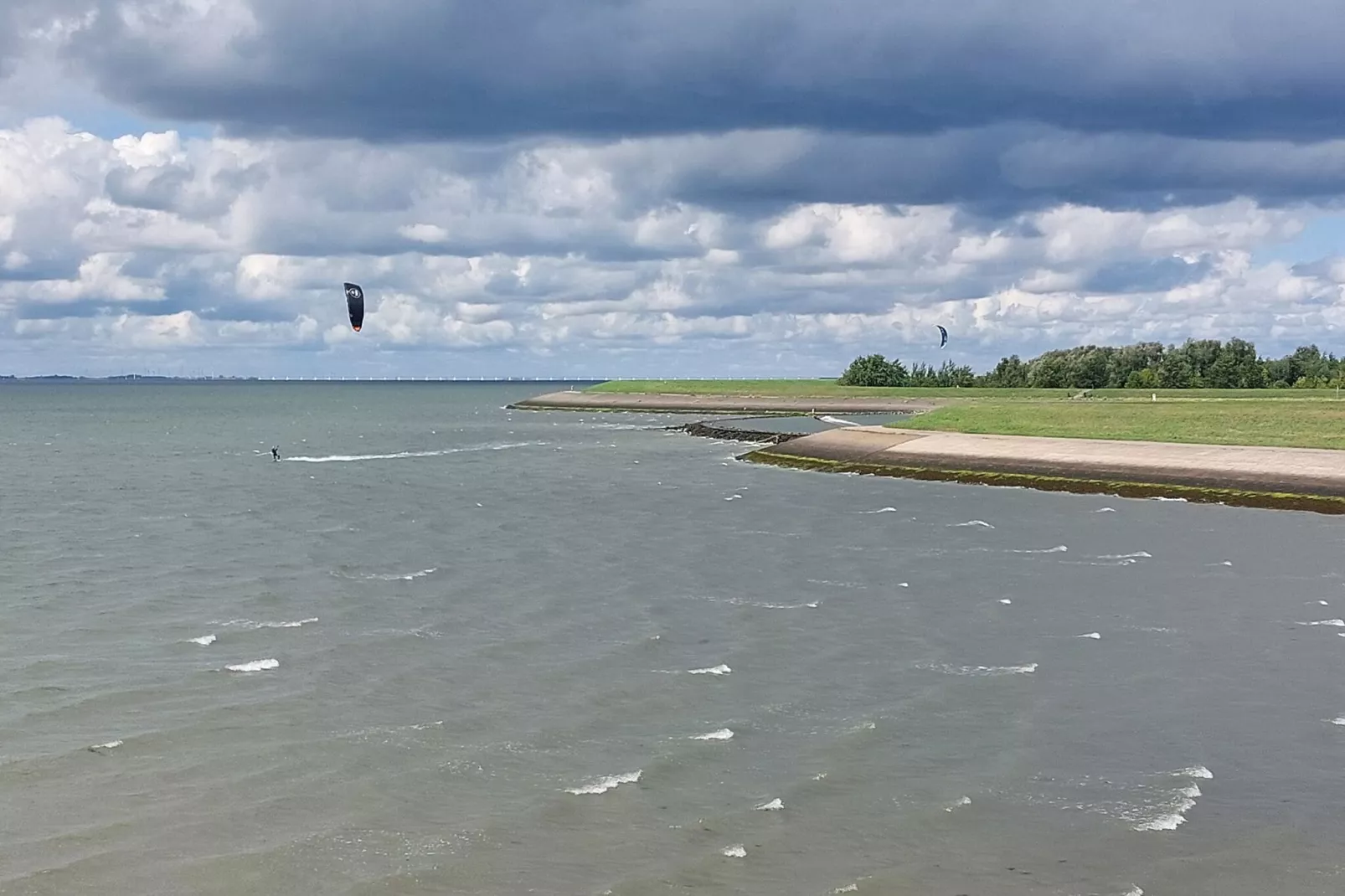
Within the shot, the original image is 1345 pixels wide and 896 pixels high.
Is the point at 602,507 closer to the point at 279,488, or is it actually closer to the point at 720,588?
the point at 279,488

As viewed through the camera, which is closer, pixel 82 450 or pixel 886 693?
pixel 886 693

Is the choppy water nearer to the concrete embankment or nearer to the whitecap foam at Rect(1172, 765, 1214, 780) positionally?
the whitecap foam at Rect(1172, 765, 1214, 780)

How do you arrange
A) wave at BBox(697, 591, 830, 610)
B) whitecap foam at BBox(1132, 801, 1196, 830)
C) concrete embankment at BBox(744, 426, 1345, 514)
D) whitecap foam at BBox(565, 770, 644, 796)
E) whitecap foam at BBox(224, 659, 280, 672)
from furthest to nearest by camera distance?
concrete embankment at BBox(744, 426, 1345, 514), wave at BBox(697, 591, 830, 610), whitecap foam at BBox(224, 659, 280, 672), whitecap foam at BBox(565, 770, 644, 796), whitecap foam at BBox(1132, 801, 1196, 830)

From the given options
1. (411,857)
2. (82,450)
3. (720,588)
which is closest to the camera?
(411,857)

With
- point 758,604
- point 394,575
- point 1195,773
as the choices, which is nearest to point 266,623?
point 394,575

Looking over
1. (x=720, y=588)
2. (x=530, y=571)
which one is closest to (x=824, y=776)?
(x=720, y=588)

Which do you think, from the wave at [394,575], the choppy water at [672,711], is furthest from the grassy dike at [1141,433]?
the wave at [394,575]

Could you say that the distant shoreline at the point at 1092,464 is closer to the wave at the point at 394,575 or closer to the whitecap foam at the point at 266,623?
the wave at the point at 394,575

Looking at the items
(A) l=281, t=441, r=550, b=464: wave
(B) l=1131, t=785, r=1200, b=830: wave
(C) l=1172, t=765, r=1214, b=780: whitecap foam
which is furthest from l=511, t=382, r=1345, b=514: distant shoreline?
(B) l=1131, t=785, r=1200, b=830: wave
